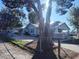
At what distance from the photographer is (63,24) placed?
52.0 meters

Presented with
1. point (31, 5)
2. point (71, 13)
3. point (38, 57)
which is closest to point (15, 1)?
point (31, 5)

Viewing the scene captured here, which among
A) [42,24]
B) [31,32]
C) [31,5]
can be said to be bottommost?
[31,32]

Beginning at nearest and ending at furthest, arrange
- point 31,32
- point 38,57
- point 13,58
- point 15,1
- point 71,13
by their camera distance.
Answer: point 13,58 → point 38,57 → point 15,1 → point 71,13 → point 31,32

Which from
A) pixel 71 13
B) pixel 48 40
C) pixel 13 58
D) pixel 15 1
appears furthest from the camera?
pixel 71 13

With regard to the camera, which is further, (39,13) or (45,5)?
(45,5)

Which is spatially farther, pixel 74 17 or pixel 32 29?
pixel 32 29

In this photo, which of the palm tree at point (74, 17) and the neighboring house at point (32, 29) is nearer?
the palm tree at point (74, 17)

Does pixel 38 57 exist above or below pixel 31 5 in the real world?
below

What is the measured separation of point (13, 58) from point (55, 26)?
39.0 m

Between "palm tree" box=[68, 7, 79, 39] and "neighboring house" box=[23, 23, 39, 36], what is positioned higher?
"palm tree" box=[68, 7, 79, 39]

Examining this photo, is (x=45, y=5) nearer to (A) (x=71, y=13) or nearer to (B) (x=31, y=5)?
(B) (x=31, y=5)

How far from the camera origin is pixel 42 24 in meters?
17.7

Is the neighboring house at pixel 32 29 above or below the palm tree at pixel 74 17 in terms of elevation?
below

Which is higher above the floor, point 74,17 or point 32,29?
point 74,17
